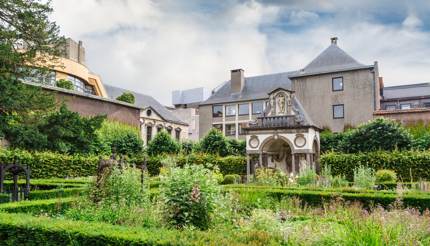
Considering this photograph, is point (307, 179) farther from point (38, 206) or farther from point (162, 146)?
point (162, 146)

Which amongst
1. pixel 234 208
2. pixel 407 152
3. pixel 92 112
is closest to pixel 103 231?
pixel 234 208

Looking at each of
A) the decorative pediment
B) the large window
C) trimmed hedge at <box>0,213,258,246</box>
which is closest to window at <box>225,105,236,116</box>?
the large window

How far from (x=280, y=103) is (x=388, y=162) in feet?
22.9

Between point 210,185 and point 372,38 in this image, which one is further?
point 372,38

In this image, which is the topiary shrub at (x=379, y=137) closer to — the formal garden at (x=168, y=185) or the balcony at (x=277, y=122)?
the formal garden at (x=168, y=185)

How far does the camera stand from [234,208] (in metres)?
8.88

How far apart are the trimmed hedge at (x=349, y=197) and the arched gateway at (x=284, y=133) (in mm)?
11770

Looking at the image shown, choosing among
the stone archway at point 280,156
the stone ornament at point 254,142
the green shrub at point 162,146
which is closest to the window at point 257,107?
the green shrub at point 162,146

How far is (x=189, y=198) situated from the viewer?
23.0ft

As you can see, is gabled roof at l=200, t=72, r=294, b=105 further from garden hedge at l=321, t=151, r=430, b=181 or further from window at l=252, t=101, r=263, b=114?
garden hedge at l=321, t=151, r=430, b=181

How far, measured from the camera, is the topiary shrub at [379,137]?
2375 cm

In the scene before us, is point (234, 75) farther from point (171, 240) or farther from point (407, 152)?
point (171, 240)

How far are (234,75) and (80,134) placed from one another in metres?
27.0

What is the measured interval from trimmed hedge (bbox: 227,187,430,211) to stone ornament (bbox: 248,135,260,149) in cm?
1303
